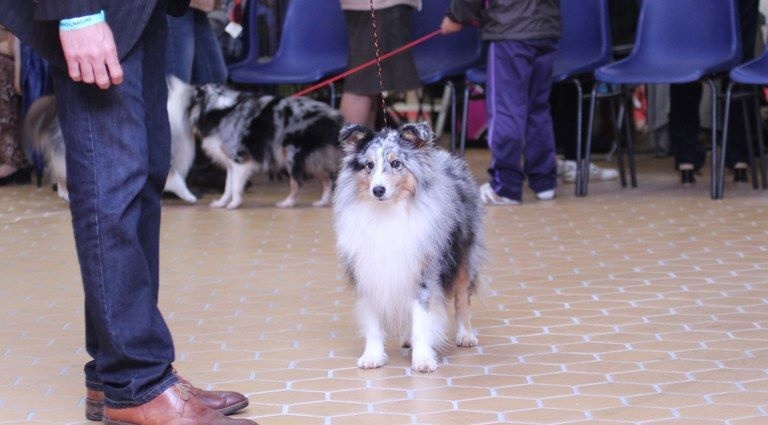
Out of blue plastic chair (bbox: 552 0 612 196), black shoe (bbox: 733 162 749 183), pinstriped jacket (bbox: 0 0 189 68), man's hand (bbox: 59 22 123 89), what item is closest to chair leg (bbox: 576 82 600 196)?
blue plastic chair (bbox: 552 0 612 196)

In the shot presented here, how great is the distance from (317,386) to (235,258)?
2.19 m

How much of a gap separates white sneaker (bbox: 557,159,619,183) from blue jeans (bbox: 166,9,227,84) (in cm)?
225

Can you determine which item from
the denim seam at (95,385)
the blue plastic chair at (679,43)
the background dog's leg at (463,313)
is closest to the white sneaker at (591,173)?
the blue plastic chair at (679,43)

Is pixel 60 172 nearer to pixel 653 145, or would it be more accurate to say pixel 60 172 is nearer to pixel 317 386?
pixel 317 386

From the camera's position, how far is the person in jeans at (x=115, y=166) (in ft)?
9.29

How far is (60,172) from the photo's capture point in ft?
23.4

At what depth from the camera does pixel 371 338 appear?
12.7ft

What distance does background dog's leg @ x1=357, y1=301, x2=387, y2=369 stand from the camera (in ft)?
12.6

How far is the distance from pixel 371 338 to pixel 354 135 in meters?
0.61

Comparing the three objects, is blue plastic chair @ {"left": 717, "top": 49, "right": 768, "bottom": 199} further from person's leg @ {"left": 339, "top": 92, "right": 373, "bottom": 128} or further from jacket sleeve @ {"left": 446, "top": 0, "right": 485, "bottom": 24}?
person's leg @ {"left": 339, "top": 92, "right": 373, "bottom": 128}

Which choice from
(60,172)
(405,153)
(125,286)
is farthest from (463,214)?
(60,172)

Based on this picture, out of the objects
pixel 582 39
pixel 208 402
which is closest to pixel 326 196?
pixel 582 39

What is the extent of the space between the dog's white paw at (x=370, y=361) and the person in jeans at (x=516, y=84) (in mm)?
3375

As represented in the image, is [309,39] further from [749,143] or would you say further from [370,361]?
[370,361]
